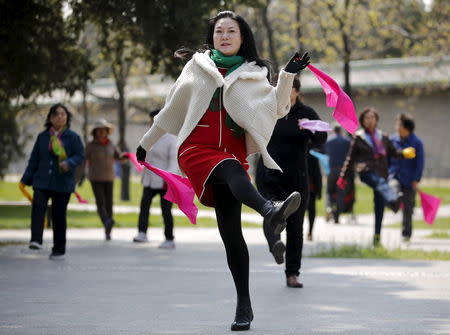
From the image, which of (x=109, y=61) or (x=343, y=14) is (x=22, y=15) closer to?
(x=109, y=61)

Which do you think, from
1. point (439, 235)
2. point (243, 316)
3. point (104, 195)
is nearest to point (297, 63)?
point (243, 316)

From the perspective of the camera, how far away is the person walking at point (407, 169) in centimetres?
1587

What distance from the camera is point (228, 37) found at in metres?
7.19

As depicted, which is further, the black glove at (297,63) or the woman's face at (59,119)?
the woman's face at (59,119)

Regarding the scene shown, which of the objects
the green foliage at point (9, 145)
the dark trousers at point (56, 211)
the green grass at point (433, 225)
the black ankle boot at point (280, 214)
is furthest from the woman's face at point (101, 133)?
the green foliage at point (9, 145)

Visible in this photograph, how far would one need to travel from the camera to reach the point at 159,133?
7.51m

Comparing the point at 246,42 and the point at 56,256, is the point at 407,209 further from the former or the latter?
the point at 246,42

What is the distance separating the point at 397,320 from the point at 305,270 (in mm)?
3821

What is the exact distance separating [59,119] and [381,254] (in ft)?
13.7

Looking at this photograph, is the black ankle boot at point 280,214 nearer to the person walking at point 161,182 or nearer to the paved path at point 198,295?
the paved path at point 198,295

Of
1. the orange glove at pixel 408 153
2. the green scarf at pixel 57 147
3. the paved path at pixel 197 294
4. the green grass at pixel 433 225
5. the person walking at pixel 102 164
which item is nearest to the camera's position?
the paved path at pixel 197 294

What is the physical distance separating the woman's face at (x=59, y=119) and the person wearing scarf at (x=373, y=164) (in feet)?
12.5

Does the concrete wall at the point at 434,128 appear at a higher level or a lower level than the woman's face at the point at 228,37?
lower

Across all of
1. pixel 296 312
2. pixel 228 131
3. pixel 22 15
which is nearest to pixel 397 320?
pixel 296 312
